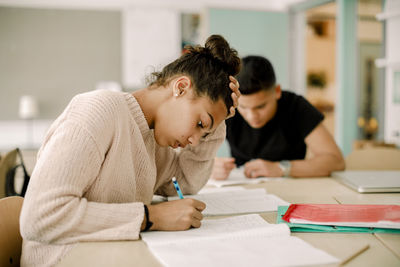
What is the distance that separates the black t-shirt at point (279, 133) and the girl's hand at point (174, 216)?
112 cm

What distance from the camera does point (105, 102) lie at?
36.2 inches

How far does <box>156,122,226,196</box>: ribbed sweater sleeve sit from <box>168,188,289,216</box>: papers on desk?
0.21 feet

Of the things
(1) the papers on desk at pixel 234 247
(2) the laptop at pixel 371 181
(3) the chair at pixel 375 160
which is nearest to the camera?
(1) the papers on desk at pixel 234 247

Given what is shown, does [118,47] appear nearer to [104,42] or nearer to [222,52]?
[104,42]

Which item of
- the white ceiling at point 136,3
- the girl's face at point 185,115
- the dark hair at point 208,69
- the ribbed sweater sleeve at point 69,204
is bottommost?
the ribbed sweater sleeve at point 69,204

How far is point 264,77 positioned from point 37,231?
1257mm

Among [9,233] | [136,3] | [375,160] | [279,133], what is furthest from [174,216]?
[136,3]

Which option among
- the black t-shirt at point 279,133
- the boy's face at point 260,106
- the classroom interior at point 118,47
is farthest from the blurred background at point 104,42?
the boy's face at point 260,106

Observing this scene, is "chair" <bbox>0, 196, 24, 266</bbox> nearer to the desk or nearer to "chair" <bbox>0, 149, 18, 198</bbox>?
the desk

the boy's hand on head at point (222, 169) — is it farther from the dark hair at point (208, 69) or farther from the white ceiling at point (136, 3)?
the white ceiling at point (136, 3)

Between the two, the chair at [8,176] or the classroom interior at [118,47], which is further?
the classroom interior at [118,47]

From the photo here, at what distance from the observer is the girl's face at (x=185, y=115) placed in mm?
1031

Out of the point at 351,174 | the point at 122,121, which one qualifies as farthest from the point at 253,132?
the point at 122,121

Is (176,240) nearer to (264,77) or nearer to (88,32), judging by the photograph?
(264,77)
